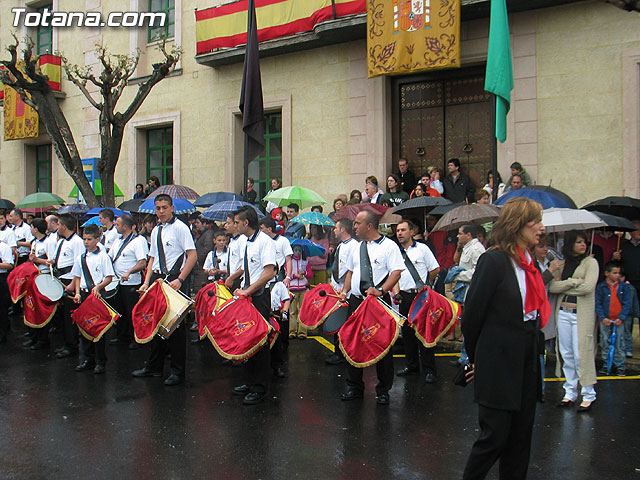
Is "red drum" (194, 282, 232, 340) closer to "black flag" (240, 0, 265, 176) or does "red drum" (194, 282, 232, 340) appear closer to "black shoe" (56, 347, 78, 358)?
"black shoe" (56, 347, 78, 358)

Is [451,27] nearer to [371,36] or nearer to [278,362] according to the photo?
[371,36]

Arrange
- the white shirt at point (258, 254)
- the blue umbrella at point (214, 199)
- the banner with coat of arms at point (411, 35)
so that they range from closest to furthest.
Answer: the white shirt at point (258, 254) < the banner with coat of arms at point (411, 35) < the blue umbrella at point (214, 199)

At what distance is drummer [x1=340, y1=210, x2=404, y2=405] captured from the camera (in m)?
6.22

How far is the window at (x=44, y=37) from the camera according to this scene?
21.7 meters

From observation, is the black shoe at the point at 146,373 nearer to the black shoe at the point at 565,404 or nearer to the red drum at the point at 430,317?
the red drum at the point at 430,317

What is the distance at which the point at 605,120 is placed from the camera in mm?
11625

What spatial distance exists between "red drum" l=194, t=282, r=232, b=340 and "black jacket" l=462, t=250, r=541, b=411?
3.52 metres

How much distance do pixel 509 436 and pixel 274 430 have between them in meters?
2.37

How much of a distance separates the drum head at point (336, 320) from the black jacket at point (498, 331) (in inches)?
120

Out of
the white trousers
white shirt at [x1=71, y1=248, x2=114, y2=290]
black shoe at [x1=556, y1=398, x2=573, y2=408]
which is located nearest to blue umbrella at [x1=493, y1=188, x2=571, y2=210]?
the white trousers

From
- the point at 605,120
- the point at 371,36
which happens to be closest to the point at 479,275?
the point at 605,120

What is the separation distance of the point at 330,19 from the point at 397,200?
15.8 ft

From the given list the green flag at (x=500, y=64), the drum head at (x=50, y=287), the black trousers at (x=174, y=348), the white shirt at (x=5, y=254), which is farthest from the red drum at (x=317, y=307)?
the white shirt at (x=5, y=254)

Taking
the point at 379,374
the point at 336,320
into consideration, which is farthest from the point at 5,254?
the point at 379,374
